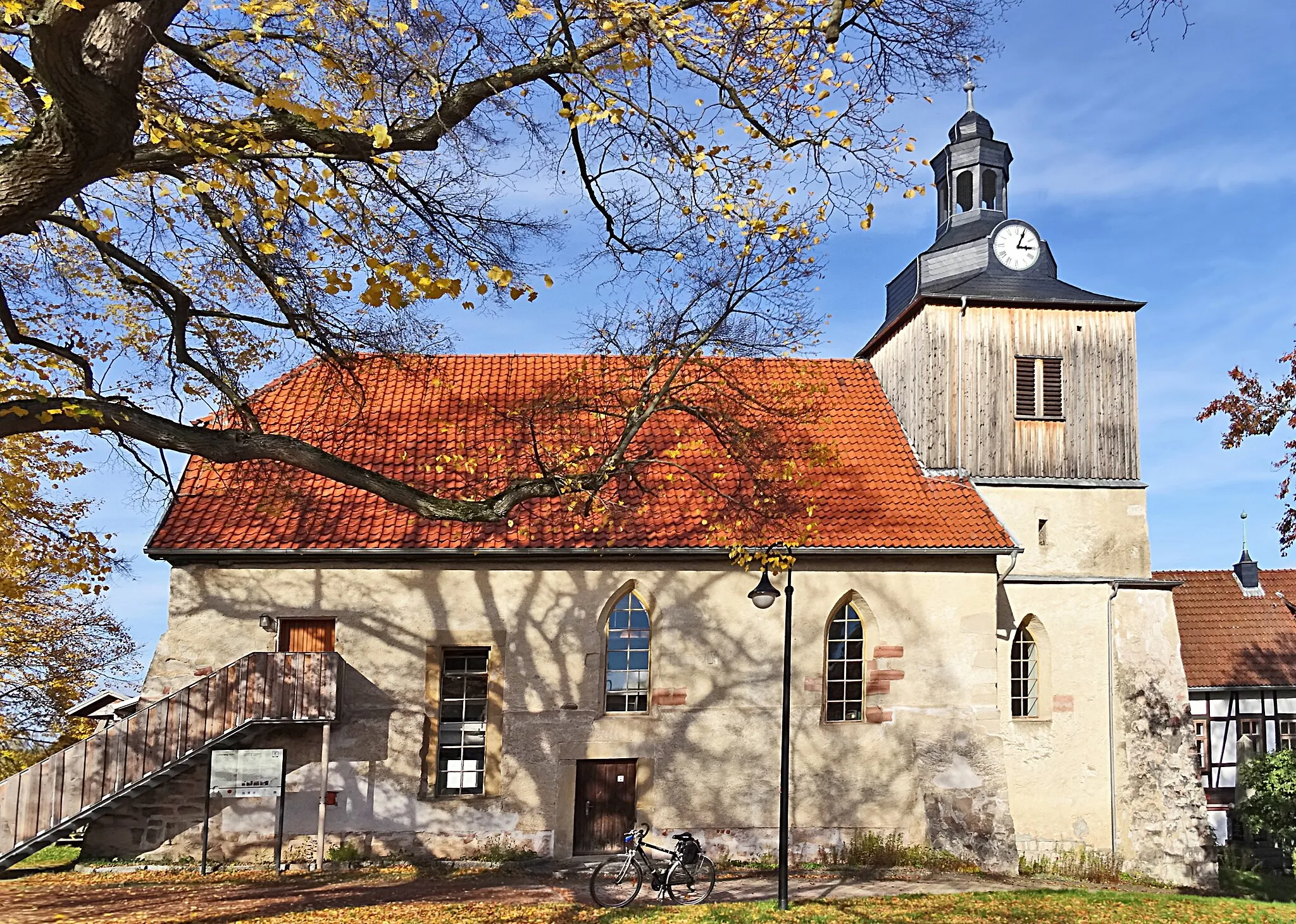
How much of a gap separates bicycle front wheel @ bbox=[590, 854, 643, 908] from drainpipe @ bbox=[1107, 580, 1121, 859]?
27.6 ft

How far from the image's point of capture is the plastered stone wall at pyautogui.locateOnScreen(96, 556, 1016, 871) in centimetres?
1611

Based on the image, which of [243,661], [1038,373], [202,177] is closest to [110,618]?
[243,661]

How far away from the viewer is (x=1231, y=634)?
2775cm

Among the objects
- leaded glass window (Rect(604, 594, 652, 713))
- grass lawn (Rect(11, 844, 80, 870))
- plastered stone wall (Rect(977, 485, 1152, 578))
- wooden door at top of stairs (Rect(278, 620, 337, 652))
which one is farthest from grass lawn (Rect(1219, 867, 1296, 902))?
grass lawn (Rect(11, 844, 80, 870))

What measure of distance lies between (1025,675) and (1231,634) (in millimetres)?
12876

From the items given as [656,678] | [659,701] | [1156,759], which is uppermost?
[656,678]

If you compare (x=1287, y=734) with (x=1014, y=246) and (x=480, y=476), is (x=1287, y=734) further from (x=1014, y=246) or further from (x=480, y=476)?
(x=480, y=476)

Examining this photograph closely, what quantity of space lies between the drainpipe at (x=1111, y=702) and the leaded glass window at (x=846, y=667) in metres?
4.40

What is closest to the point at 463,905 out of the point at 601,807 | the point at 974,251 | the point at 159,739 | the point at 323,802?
the point at 323,802

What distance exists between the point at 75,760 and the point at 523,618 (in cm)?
646

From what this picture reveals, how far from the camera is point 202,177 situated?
877 centimetres

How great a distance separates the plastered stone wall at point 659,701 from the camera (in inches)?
634

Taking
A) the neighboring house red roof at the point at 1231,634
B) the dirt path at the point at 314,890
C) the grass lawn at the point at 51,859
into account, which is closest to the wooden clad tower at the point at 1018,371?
the dirt path at the point at 314,890

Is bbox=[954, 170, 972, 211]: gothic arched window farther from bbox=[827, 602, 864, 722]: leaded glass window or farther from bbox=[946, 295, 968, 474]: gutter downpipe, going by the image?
bbox=[827, 602, 864, 722]: leaded glass window
